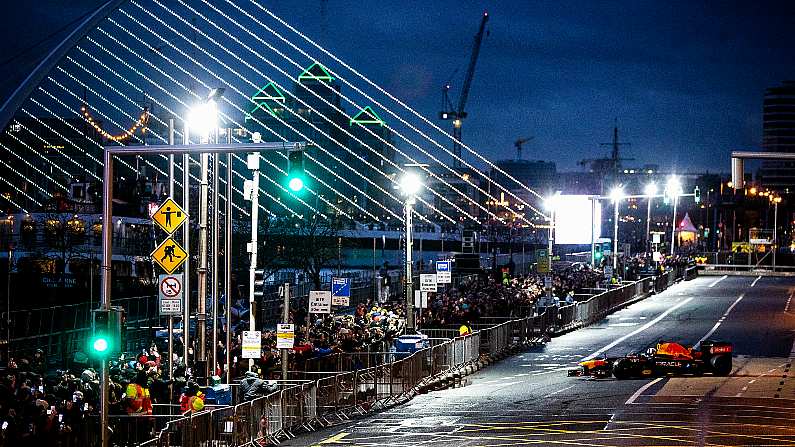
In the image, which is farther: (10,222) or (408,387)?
(10,222)

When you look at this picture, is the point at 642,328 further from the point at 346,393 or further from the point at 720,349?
the point at 346,393

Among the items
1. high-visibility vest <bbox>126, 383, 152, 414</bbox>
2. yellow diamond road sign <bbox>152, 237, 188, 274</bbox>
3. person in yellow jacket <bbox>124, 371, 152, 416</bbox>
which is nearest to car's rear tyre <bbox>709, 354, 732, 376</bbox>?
yellow diamond road sign <bbox>152, 237, 188, 274</bbox>

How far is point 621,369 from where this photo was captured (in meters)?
37.9

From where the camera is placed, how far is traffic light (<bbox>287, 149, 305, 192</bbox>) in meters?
20.8

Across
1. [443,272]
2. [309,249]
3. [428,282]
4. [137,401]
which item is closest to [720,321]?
[443,272]

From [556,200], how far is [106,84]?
123 feet

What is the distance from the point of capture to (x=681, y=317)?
196ft

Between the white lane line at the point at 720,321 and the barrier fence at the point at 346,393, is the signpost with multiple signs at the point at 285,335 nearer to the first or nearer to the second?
the barrier fence at the point at 346,393

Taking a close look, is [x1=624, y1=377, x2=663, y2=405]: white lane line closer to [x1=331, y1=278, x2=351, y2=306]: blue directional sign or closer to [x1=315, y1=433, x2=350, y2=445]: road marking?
[x1=315, y1=433, x2=350, y2=445]: road marking

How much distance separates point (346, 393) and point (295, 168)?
34.9 ft

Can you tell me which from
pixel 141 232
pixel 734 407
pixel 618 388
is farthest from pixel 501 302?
pixel 141 232

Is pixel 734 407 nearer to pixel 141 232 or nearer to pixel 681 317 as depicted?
pixel 681 317

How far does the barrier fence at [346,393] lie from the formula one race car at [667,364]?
4.78 metres

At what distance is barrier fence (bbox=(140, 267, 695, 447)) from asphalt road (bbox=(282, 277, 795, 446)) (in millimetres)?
527
